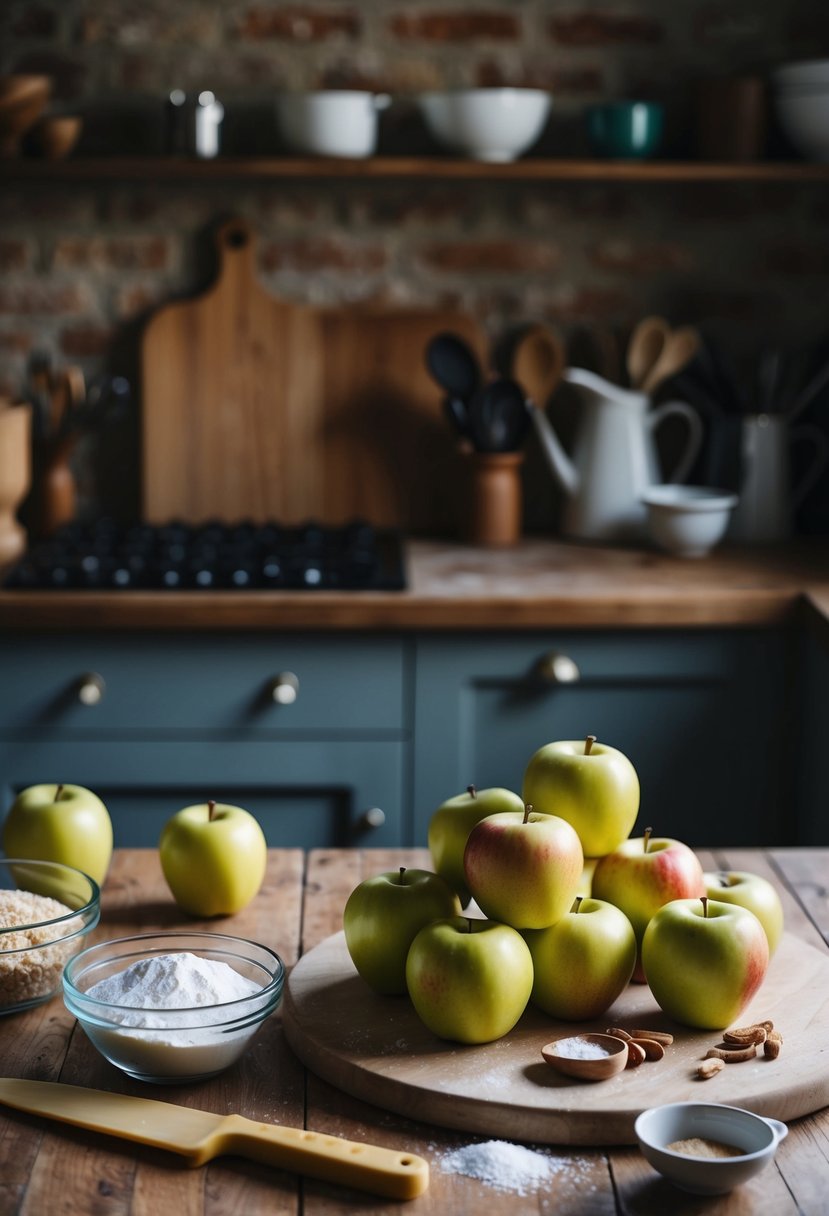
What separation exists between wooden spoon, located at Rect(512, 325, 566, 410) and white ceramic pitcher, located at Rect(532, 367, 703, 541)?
0.07 meters

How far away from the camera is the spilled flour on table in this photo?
0.96m

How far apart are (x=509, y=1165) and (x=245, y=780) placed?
154 cm

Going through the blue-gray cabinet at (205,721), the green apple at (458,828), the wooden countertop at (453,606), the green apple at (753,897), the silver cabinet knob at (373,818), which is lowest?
the silver cabinet knob at (373,818)

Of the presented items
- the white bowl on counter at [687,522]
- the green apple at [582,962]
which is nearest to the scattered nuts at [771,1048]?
the green apple at [582,962]

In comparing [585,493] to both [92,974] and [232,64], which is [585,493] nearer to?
[232,64]

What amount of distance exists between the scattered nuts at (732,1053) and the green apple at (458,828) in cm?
22

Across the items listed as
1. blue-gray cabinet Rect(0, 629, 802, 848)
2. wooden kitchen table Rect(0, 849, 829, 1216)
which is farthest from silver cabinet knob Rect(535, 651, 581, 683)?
wooden kitchen table Rect(0, 849, 829, 1216)

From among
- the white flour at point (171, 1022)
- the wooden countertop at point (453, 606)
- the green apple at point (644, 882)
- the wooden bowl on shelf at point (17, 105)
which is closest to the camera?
the white flour at point (171, 1022)

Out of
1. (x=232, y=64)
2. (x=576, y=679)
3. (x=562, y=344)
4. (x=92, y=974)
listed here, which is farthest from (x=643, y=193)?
(x=92, y=974)

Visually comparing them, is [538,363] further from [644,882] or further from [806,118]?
[644,882]

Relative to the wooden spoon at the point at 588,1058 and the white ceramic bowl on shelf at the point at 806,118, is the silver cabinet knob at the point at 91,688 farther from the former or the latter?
the white ceramic bowl on shelf at the point at 806,118

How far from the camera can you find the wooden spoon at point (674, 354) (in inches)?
115

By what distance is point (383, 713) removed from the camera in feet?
8.11

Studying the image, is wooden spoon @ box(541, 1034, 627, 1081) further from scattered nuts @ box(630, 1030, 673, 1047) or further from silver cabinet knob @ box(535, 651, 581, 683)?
silver cabinet knob @ box(535, 651, 581, 683)
